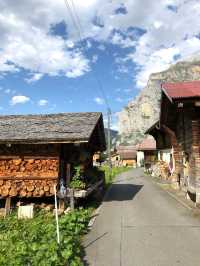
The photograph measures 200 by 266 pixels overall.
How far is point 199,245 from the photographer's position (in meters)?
8.28

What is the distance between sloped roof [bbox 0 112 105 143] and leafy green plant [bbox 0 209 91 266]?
128 inches

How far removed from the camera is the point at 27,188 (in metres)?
13.6

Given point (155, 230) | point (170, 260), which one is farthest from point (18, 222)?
point (170, 260)

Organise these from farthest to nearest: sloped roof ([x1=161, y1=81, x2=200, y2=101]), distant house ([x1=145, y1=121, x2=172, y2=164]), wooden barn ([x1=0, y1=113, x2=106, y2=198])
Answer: distant house ([x1=145, y1=121, x2=172, y2=164])
wooden barn ([x1=0, y1=113, x2=106, y2=198])
sloped roof ([x1=161, y1=81, x2=200, y2=101])

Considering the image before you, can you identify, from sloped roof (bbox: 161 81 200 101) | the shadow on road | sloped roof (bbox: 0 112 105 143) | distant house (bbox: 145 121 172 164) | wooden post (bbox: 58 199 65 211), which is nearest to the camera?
sloped roof (bbox: 161 81 200 101)

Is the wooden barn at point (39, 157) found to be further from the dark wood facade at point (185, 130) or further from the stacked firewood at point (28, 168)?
the dark wood facade at point (185, 130)

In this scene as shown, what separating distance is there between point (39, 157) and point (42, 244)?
6347 mm

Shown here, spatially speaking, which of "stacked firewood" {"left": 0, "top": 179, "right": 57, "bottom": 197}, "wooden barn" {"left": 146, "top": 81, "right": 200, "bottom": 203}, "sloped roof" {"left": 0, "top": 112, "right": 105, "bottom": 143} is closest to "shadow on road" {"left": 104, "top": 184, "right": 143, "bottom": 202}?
"wooden barn" {"left": 146, "top": 81, "right": 200, "bottom": 203}

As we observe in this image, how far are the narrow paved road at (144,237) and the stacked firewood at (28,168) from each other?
289 centimetres

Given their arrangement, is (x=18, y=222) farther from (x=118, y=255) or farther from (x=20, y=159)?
(x=118, y=255)

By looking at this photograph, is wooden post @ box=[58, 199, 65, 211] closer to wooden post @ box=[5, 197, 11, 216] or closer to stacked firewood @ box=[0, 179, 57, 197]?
stacked firewood @ box=[0, 179, 57, 197]

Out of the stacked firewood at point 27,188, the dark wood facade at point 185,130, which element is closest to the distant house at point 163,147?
the dark wood facade at point 185,130

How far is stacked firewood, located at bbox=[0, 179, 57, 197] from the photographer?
13384 millimetres

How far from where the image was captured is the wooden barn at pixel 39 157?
13139mm
